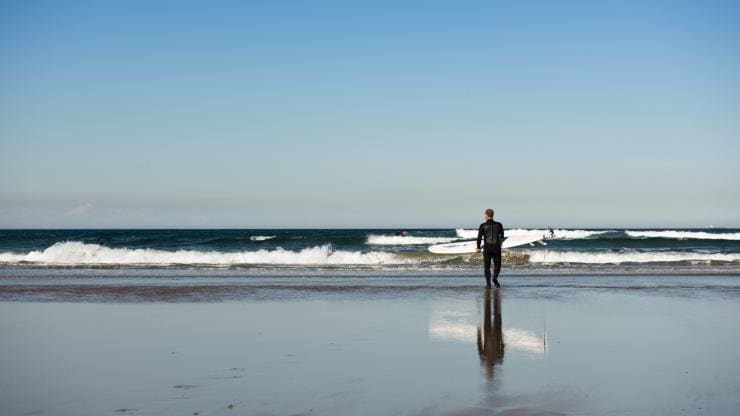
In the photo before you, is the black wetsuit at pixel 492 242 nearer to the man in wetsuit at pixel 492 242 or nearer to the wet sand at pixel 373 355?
the man in wetsuit at pixel 492 242

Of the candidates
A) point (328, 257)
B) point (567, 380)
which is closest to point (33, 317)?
point (567, 380)

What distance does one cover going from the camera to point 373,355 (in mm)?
7711

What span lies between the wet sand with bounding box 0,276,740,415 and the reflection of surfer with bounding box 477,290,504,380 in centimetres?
3

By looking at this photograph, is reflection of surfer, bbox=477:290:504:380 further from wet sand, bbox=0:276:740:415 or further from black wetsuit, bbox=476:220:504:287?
black wetsuit, bbox=476:220:504:287

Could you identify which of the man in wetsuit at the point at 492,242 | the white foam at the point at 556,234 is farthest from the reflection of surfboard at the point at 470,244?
the man in wetsuit at the point at 492,242

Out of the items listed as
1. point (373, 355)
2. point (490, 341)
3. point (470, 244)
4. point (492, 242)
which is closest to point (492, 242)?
point (492, 242)

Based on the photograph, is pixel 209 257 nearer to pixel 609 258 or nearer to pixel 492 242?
pixel 609 258

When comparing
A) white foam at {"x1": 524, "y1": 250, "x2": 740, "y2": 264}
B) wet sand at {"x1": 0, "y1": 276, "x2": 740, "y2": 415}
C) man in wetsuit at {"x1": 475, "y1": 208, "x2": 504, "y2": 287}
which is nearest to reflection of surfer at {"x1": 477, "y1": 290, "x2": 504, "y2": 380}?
wet sand at {"x1": 0, "y1": 276, "x2": 740, "y2": 415}

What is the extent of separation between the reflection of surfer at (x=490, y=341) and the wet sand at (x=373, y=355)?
31 mm

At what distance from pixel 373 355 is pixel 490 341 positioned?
169cm

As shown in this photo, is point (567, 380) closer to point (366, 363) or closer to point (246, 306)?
point (366, 363)

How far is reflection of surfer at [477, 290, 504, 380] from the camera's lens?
7.26m

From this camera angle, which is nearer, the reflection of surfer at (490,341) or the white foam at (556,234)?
the reflection of surfer at (490,341)

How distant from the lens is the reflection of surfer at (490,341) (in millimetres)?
7258
